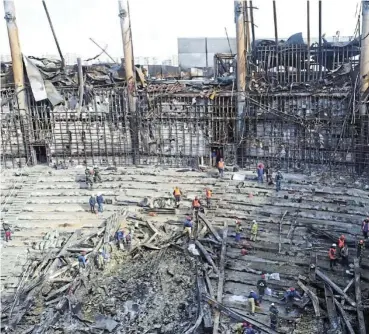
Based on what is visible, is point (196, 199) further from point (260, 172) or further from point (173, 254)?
point (260, 172)

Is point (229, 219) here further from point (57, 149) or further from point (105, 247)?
point (57, 149)

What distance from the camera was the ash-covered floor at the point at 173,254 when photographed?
620 inches

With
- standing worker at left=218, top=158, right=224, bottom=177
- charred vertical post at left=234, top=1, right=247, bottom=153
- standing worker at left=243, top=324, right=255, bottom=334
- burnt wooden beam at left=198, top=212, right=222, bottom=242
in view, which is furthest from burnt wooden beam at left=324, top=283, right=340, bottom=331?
charred vertical post at left=234, top=1, right=247, bottom=153

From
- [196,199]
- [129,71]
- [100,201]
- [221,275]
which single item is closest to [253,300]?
[221,275]

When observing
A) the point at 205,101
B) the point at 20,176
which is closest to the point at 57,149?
the point at 20,176

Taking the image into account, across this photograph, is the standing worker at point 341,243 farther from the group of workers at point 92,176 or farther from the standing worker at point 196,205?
the group of workers at point 92,176

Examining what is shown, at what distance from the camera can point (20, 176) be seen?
89.6ft

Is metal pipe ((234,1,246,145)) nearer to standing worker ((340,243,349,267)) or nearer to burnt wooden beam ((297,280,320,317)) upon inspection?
standing worker ((340,243,349,267))

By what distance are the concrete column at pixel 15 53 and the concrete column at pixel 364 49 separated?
20.3 metres

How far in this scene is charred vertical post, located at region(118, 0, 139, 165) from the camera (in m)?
27.0

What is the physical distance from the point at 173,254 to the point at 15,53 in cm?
1723

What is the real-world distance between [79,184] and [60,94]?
708 centimetres

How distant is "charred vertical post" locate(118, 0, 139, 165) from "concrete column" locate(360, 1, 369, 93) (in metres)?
13.2

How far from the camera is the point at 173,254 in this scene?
19469 mm
